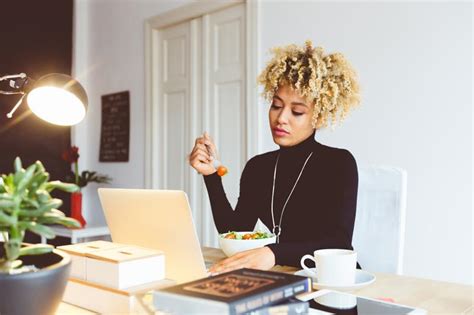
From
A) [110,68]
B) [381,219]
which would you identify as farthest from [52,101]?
[110,68]

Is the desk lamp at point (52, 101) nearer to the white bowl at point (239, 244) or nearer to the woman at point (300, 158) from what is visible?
the white bowl at point (239, 244)

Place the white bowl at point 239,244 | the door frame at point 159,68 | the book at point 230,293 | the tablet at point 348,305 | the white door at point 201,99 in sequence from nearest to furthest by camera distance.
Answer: the book at point 230,293 → the tablet at point 348,305 → the white bowl at point 239,244 → the door frame at point 159,68 → the white door at point 201,99

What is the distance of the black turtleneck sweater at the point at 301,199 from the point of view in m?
1.38

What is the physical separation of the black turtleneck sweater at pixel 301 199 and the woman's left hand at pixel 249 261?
0.06 metres

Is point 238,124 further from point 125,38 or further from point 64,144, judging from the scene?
point 64,144

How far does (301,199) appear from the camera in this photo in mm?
1673

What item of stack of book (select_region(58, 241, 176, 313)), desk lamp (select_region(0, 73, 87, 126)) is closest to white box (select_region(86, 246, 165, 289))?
stack of book (select_region(58, 241, 176, 313))

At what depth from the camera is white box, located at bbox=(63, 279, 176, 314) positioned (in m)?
0.77

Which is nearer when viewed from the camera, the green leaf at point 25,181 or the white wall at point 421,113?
the green leaf at point 25,181

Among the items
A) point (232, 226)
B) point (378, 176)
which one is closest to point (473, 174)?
point (378, 176)

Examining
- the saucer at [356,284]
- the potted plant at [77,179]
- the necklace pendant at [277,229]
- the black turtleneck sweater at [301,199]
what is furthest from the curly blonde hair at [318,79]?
the potted plant at [77,179]

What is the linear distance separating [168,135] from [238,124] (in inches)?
28.2

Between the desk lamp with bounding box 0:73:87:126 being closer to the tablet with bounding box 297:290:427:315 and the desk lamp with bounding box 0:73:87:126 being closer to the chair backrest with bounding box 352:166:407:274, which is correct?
the tablet with bounding box 297:290:427:315

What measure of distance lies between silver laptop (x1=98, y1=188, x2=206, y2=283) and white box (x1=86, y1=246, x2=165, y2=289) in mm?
82
